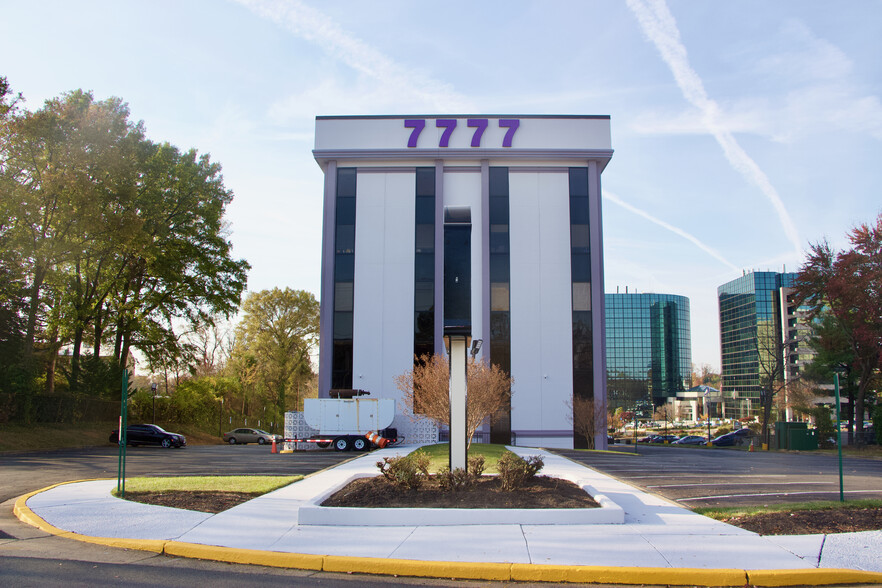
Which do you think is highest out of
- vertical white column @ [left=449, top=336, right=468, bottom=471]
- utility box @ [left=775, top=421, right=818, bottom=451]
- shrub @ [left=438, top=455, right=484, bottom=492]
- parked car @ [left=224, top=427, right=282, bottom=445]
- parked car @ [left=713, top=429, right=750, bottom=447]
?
vertical white column @ [left=449, top=336, right=468, bottom=471]

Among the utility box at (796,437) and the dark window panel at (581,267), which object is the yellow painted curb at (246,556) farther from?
the utility box at (796,437)

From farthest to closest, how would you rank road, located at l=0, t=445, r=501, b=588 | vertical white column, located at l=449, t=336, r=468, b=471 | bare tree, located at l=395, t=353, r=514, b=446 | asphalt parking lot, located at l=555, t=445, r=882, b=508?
bare tree, located at l=395, t=353, r=514, b=446, asphalt parking lot, located at l=555, t=445, r=882, b=508, vertical white column, located at l=449, t=336, r=468, b=471, road, located at l=0, t=445, r=501, b=588

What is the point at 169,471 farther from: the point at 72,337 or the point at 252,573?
the point at 72,337

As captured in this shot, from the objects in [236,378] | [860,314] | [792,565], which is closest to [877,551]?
[792,565]

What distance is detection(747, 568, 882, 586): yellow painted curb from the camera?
6.95 meters

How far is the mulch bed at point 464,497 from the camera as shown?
10172 mm

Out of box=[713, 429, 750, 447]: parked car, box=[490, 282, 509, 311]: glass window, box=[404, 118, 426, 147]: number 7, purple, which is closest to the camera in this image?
box=[490, 282, 509, 311]: glass window

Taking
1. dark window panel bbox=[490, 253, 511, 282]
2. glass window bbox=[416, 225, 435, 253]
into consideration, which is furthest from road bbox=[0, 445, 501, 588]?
dark window panel bbox=[490, 253, 511, 282]

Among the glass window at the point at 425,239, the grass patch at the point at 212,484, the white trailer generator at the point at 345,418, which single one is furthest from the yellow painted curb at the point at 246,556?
the glass window at the point at 425,239

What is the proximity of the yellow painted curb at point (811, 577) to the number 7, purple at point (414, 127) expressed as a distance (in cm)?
3182

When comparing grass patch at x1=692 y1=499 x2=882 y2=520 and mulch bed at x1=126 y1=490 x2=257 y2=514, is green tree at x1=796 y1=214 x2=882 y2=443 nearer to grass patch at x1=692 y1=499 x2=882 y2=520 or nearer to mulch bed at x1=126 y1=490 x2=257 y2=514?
grass patch at x1=692 y1=499 x2=882 y2=520

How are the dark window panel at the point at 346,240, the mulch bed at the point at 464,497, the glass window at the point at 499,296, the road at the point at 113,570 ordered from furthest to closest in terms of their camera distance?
the dark window panel at the point at 346,240, the glass window at the point at 499,296, the mulch bed at the point at 464,497, the road at the point at 113,570

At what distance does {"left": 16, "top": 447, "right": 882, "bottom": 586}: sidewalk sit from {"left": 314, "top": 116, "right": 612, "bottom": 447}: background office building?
2334 cm

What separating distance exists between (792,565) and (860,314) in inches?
1345
